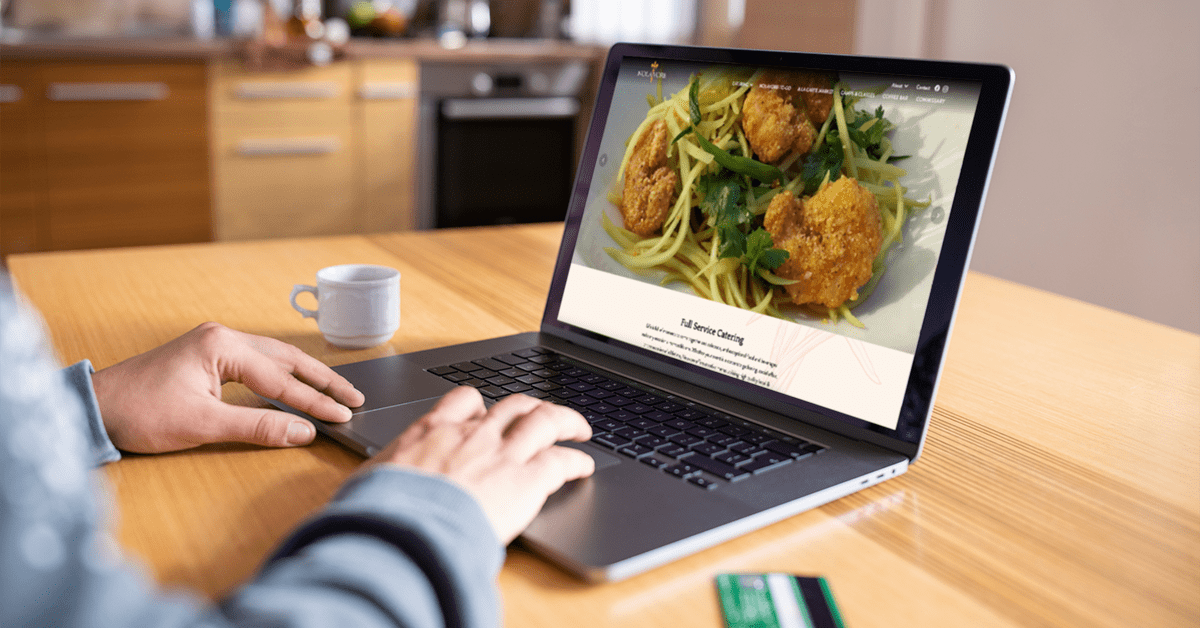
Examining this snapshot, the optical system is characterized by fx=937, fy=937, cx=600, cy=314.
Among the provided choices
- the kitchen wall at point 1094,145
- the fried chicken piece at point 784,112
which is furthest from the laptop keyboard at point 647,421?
the kitchen wall at point 1094,145

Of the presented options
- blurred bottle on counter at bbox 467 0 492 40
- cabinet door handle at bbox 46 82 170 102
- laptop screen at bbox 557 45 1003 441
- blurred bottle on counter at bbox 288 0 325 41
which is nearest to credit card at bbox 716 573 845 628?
laptop screen at bbox 557 45 1003 441

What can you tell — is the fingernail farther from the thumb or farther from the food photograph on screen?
the food photograph on screen

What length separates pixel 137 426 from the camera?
647mm

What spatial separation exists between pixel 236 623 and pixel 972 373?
2.47 feet

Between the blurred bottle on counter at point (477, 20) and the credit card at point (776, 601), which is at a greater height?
the blurred bottle on counter at point (477, 20)

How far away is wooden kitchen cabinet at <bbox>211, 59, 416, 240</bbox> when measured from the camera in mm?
3221

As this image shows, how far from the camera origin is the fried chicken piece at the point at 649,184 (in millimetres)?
855

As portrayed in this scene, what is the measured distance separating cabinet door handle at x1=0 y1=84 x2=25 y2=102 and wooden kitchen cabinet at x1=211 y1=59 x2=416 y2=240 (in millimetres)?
559

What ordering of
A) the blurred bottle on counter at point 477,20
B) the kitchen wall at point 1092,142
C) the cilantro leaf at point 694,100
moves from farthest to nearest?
the blurred bottle on counter at point 477,20
the kitchen wall at point 1092,142
the cilantro leaf at point 694,100

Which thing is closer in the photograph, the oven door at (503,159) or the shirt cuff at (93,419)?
the shirt cuff at (93,419)

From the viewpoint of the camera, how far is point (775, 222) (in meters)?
0.77

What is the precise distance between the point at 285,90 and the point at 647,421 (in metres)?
2.90

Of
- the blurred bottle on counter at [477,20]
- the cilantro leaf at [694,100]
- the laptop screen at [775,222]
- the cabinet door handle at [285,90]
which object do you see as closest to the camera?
the laptop screen at [775,222]

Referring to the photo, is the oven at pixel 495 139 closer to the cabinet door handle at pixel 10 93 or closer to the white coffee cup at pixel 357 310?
the cabinet door handle at pixel 10 93
